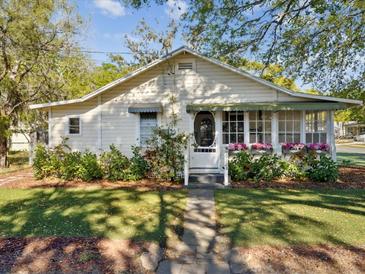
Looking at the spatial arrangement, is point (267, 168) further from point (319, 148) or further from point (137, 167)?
point (137, 167)

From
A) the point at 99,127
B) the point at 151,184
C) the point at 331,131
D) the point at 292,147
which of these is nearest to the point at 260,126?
the point at 292,147

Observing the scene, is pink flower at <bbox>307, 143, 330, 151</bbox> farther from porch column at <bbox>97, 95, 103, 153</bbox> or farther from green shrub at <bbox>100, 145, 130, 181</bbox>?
porch column at <bbox>97, 95, 103, 153</bbox>

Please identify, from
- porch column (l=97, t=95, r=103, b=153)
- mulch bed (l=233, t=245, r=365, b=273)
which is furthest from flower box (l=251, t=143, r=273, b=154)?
mulch bed (l=233, t=245, r=365, b=273)

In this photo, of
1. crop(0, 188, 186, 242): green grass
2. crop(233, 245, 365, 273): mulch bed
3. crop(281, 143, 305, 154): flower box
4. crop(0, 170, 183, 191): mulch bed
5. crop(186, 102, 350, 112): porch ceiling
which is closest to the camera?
crop(233, 245, 365, 273): mulch bed

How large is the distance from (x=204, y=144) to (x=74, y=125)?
17.2ft

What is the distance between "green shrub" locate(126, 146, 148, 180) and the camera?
10969 mm

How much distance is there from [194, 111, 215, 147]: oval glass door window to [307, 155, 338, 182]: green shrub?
3.62 metres

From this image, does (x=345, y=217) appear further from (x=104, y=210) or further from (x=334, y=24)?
(x=334, y=24)

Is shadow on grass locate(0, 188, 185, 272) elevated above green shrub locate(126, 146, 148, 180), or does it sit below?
below

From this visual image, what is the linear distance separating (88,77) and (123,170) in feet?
31.9

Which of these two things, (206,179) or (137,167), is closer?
(206,179)

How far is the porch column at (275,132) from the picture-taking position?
452 inches

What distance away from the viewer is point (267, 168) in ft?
35.5

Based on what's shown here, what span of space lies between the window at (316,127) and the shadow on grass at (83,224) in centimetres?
567
